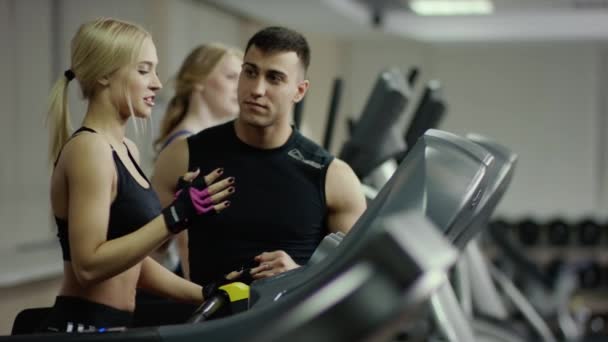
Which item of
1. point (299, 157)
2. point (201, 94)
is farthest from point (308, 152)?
point (201, 94)

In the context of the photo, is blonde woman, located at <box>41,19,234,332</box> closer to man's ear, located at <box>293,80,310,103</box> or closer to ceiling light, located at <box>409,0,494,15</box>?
man's ear, located at <box>293,80,310,103</box>

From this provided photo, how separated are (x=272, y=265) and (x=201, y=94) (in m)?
1.14

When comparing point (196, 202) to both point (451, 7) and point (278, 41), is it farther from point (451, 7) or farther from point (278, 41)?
point (451, 7)

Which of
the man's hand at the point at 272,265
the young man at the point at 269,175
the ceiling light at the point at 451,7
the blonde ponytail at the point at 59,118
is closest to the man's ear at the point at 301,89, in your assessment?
the young man at the point at 269,175

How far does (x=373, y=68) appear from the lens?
11.3 m

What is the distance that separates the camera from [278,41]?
1936 mm

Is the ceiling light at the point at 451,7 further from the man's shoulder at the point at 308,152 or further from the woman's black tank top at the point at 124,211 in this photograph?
the woman's black tank top at the point at 124,211

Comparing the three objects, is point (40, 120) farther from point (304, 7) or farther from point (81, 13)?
point (304, 7)

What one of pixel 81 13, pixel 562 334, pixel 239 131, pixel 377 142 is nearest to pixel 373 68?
pixel 562 334

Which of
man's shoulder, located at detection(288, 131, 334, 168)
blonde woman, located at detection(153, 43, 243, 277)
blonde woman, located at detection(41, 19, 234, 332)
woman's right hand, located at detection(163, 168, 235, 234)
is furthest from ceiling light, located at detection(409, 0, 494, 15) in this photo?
woman's right hand, located at detection(163, 168, 235, 234)

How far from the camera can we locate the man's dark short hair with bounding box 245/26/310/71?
6.33 ft

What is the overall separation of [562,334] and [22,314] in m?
6.39

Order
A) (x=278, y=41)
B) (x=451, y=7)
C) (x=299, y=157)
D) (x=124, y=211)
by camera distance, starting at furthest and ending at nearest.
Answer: (x=451, y=7), (x=299, y=157), (x=278, y=41), (x=124, y=211)

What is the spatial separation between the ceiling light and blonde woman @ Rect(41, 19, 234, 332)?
7622 mm
